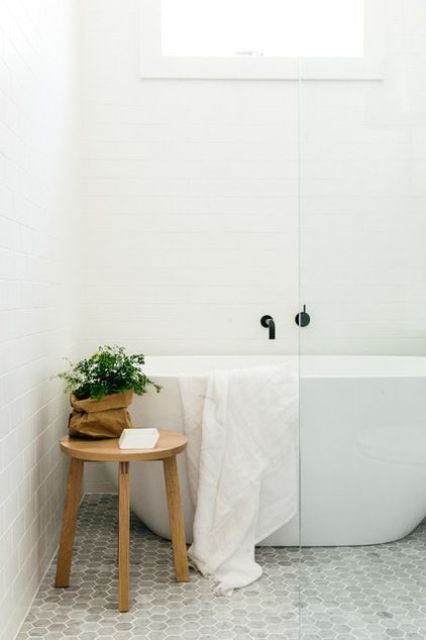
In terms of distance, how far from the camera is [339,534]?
1932 mm

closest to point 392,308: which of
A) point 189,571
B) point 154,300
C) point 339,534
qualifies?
point 339,534

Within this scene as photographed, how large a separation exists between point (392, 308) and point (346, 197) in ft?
1.12

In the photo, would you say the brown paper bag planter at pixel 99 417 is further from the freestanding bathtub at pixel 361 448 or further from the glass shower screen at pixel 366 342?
the glass shower screen at pixel 366 342

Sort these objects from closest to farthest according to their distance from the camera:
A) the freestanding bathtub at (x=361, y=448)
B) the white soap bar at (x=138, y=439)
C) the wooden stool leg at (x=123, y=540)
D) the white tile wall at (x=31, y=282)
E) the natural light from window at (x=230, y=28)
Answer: the freestanding bathtub at (x=361, y=448) < the white tile wall at (x=31, y=282) < the wooden stool leg at (x=123, y=540) < the white soap bar at (x=138, y=439) < the natural light from window at (x=230, y=28)

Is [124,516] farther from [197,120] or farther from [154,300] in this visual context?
[197,120]

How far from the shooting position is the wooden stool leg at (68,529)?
259cm

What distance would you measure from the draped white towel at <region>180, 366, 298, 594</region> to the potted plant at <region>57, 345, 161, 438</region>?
0.84ft

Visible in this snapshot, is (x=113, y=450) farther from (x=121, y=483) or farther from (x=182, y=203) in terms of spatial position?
(x=182, y=203)

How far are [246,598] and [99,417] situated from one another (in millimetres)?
766

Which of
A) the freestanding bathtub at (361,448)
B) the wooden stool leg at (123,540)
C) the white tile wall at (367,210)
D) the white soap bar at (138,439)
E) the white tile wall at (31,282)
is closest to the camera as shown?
the white tile wall at (367,210)

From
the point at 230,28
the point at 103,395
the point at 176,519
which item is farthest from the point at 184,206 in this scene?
the point at 176,519

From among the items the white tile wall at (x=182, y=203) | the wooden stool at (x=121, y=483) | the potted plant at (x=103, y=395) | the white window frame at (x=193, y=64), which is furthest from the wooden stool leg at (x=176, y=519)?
the white window frame at (x=193, y=64)

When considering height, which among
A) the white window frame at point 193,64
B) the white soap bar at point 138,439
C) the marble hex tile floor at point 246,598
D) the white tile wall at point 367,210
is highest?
the white window frame at point 193,64

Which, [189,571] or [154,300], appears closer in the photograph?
[189,571]
